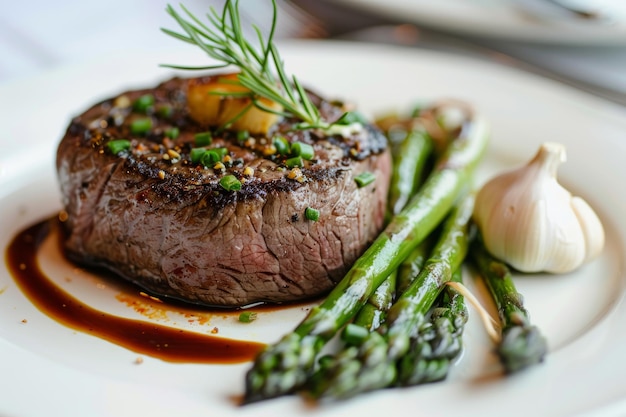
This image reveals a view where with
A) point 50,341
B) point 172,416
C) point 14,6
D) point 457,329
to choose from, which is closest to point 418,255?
point 457,329

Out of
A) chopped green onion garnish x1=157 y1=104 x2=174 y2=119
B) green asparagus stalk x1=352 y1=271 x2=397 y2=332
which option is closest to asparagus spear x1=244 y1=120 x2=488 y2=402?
green asparagus stalk x1=352 y1=271 x2=397 y2=332

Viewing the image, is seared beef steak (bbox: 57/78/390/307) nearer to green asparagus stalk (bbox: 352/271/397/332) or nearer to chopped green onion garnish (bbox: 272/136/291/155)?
chopped green onion garnish (bbox: 272/136/291/155)

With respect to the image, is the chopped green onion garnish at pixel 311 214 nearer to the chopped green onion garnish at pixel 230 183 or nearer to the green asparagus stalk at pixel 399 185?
the chopped green onion garnish at pixel 230 183

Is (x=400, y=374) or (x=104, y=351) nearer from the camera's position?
(x=400, y=374)

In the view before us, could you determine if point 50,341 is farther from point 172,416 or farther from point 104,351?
point 172,416

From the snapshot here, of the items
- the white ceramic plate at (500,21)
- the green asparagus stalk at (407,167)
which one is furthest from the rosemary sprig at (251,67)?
the white ceramic plate at (500,21)
